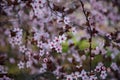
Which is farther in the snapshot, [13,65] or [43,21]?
[13,65]

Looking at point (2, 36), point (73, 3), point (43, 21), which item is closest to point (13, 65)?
point (2, 36)

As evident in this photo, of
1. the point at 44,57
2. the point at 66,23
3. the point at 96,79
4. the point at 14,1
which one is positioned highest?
the point at 14,1

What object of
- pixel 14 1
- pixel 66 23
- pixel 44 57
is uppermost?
pixel 14 1

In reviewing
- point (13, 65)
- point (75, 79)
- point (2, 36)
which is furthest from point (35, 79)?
point (13, 65)

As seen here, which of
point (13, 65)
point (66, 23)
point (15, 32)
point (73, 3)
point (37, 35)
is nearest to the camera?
point (66, 23)

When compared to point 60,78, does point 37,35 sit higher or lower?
higher

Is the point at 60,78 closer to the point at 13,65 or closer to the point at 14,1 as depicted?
the point at 14,1

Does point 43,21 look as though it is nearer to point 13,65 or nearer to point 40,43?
point 40,43

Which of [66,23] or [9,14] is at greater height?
[9,14]

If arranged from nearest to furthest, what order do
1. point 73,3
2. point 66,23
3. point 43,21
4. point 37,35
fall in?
point 66,23 < point 37,35 < point 73,3 < point 43,21
